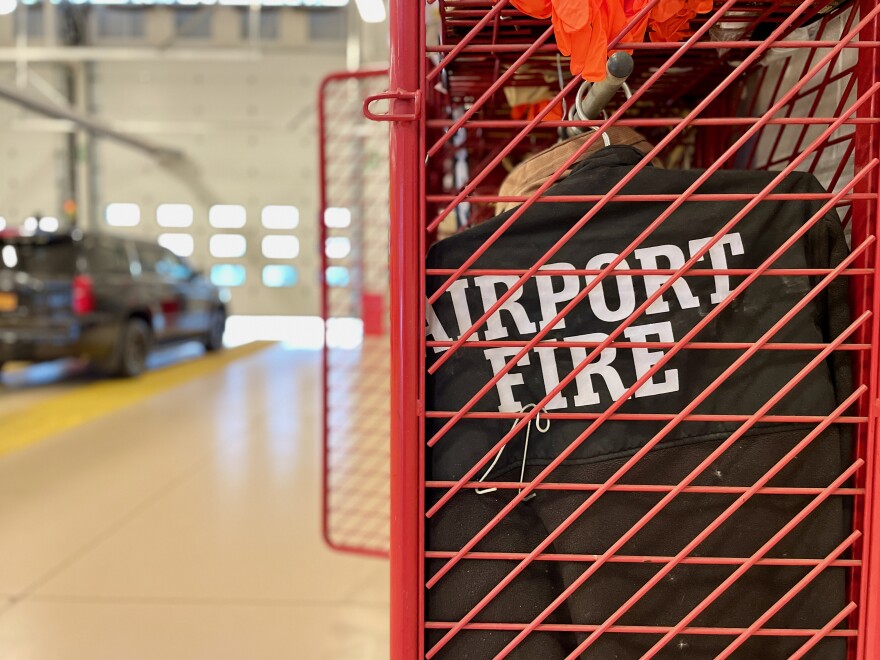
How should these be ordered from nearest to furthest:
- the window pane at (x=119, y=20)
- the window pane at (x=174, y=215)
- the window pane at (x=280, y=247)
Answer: the window pane at (x=119, y=20) → the window pane at (x=280, y=247) → the window pane at (x=174, y=215)

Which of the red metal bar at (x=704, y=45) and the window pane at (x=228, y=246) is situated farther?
the window pane at (x=228, y=246)

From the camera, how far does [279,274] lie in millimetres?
10867

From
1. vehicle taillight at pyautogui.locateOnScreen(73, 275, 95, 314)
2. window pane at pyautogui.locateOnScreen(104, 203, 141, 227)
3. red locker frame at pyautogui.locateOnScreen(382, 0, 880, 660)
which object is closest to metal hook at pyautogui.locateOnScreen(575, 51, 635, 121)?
red locker frame at pyautogui.locateOnScreen(382, 0, 880, 660)

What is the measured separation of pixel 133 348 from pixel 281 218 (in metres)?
5.29

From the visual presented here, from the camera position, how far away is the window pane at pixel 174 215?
35.9 feet

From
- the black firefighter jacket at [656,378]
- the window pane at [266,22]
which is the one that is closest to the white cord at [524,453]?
the black firefighter jacket at [656,378]

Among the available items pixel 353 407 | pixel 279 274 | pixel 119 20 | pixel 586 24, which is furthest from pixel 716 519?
pixel 119 20

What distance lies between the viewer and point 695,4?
91cm

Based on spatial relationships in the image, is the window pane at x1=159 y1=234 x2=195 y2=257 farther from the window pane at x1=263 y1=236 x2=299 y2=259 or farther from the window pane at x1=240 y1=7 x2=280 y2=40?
the window pane at x1=240 y1=7 x2=280 y2=40

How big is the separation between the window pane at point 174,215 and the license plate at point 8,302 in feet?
20.0

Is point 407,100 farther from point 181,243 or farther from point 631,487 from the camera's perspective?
point 181,243

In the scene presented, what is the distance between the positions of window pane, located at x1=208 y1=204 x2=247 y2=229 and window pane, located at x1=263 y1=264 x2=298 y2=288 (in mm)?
920

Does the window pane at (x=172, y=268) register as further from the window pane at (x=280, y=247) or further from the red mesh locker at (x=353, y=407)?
the window pane at (x=280, y=247)

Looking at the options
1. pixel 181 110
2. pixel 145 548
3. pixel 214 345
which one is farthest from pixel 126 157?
pixel 145 548
